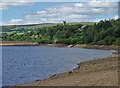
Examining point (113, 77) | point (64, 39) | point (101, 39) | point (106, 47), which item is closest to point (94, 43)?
point (101, 39)

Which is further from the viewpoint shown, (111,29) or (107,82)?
(111,29)

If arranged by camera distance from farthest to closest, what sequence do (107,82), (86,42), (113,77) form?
1. (86,42)
2. (113,77)
3. (107,82)

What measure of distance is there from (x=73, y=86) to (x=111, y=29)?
455 feet

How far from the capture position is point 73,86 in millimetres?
24406

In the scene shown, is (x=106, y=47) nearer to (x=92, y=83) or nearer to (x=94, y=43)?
(x=94, y=43)

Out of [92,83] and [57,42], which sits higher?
[92,83]

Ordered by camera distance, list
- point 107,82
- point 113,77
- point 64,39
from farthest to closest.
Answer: point 64,39 → point 113,77 → point 107,82

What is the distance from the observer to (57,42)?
195875 millimetres

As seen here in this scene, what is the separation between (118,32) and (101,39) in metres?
7.63

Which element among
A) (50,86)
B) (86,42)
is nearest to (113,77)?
(50,86)

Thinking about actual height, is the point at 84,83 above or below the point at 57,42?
above

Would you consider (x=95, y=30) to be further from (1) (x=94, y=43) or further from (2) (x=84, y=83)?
(2) (x=84, y=83)

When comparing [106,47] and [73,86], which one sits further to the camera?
[106,47]

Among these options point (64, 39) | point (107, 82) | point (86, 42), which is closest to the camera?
point (107, 82)
